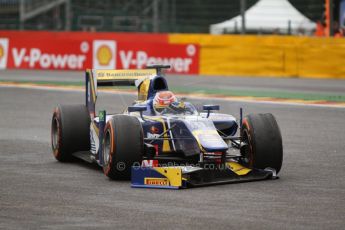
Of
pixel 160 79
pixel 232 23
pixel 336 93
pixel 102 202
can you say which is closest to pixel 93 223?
pixel 102 202

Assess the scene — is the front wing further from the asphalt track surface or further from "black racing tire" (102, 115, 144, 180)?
"black racing tire" (102, 115, 144, 180)

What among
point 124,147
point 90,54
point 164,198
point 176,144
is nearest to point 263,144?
point 176,144

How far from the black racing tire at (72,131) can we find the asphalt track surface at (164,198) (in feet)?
0.63

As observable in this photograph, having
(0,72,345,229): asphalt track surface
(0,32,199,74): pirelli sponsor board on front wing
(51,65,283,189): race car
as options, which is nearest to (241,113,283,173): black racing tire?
(51,65,283,189): race car

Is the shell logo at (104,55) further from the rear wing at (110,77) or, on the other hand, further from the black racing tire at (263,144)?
the black racing tire at (263,144)

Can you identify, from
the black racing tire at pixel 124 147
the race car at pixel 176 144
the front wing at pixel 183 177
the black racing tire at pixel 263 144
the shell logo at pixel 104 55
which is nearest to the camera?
the front wing at pixel 183 177

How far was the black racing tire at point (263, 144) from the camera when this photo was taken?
11.1 m

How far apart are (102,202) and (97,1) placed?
86.3ft

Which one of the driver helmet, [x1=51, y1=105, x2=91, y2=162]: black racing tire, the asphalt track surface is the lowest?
the asphalt track surface

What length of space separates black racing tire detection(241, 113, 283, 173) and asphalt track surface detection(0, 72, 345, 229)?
0.87 feet

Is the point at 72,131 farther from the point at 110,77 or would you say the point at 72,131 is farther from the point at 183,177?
the point at 183,177

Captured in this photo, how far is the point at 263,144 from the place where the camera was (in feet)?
36.4

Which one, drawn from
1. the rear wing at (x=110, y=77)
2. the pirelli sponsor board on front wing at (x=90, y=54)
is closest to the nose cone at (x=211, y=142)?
the rear wing at (x=110, y=77)

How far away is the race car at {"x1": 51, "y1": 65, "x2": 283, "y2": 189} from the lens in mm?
10594
